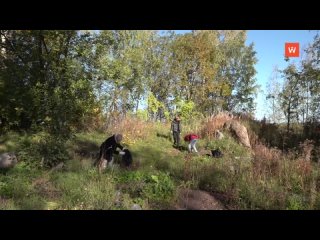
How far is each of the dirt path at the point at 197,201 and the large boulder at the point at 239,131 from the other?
10181mm

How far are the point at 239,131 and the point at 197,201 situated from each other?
11.5m

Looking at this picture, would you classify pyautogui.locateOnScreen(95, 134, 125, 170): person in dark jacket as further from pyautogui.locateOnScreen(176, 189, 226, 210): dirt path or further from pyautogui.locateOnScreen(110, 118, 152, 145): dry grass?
pyautogui.locateOnScreen(110, 118, 152, 145): dry grass

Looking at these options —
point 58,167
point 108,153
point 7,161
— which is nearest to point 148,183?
point 108,153

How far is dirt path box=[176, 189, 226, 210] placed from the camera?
7.11m

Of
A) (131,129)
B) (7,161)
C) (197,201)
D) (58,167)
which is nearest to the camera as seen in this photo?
(197,201)

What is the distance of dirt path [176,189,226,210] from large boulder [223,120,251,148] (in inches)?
401

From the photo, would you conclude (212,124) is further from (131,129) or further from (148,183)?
(148,183)

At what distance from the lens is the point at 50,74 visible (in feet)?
52.3

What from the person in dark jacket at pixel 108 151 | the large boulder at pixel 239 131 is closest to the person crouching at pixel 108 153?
the person in dark jacket at pixel 108 151

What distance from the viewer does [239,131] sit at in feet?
60.7

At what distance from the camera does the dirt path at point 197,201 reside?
711 cm
